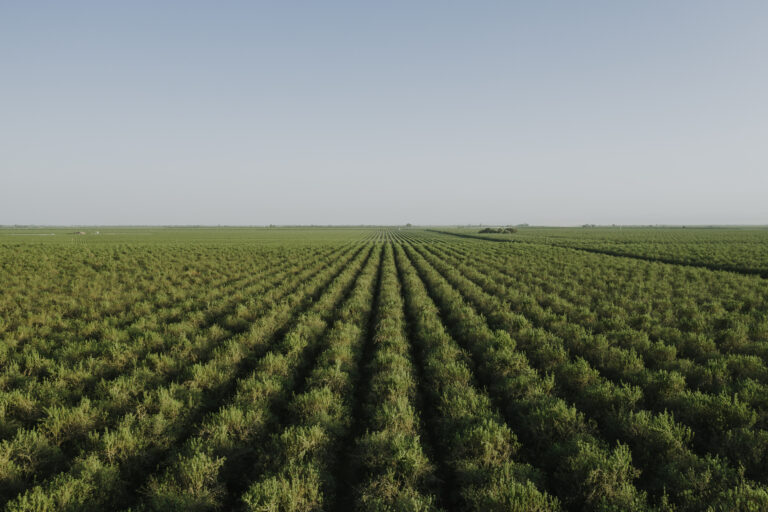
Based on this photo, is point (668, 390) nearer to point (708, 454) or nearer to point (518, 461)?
point (708, 454)

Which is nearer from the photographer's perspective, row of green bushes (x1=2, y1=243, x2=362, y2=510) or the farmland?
row of green bushes (x1=2, y1=243, x2=362, y2=510)

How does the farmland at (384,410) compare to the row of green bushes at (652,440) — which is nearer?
the row of green bushes at (652,440)

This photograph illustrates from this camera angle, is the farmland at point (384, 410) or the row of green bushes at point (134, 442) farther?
the farmland at point (384, 410)

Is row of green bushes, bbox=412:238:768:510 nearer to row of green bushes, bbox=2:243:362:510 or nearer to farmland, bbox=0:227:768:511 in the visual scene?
farmland, bbox=0:227:768:511

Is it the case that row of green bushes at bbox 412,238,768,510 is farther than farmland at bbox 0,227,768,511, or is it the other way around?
farmland at bbox 0,227,768,511

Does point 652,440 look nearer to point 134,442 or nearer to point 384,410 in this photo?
point 384,410

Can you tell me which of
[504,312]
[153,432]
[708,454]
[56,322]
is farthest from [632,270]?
[56,322]

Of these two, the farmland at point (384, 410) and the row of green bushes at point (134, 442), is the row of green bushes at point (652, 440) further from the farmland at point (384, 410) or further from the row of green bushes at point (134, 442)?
the row of green bushes at point (134, 442)

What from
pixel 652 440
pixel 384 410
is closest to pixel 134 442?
pixel 384 410

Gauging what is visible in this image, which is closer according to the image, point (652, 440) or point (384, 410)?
point (652, 440)

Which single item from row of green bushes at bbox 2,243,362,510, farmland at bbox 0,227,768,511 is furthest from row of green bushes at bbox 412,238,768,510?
row of green bushes at bbox 2,243,362,510

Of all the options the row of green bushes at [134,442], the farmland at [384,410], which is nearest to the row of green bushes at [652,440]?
the farmland at [384,410]

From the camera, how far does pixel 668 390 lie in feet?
18.4

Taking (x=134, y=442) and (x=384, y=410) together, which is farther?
(x=384, y=410)
